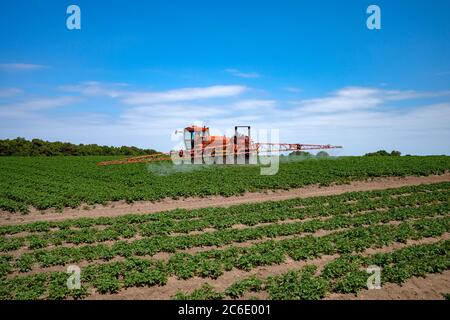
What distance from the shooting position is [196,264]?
454 inches

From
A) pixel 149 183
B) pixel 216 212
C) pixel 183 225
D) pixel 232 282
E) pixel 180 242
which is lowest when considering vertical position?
Answer: pixel 232 282

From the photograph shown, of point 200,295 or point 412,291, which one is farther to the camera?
point 412,291

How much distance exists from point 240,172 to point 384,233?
71.3ft

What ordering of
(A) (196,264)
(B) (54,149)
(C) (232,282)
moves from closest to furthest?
(C) (232,282)
(A) (196,264)
(B) (54,149)

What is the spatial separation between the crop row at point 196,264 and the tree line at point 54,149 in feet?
238

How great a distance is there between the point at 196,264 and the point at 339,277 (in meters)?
4.96

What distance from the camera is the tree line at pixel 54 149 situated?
3024 inches

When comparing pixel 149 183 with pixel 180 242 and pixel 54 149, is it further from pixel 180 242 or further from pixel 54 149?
pixel 54 149

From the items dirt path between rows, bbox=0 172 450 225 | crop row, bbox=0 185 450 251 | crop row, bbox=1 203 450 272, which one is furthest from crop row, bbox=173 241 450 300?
dirt path between rows, bbox=0 172 450 225

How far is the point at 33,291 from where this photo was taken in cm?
959

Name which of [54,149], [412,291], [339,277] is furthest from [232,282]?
[54,149]

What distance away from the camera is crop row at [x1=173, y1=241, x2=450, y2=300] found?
9.47 meters

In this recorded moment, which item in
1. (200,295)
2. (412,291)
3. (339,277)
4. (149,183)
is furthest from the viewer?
(149,183)

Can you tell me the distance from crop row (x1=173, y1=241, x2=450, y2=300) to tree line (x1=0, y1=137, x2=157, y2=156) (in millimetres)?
75000
